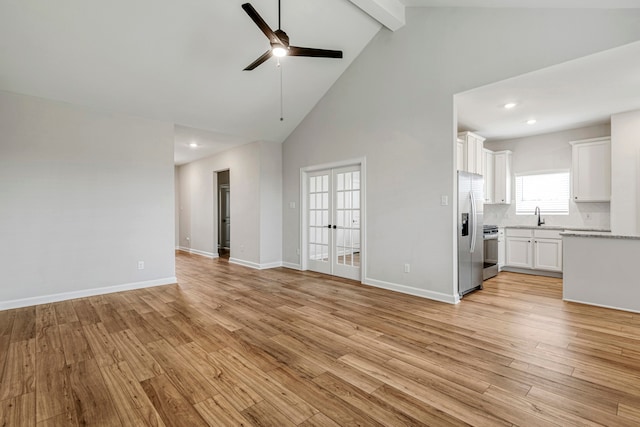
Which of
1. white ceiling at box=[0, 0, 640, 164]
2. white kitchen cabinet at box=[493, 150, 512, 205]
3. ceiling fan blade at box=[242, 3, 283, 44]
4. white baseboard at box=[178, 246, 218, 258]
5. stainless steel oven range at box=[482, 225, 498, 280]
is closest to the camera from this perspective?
ceiling fan blade at box=[242, 3, 283, 44]

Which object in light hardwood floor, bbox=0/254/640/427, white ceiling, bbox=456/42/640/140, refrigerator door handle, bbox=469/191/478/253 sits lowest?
light hardwood floor, bbox=0/254/640/427

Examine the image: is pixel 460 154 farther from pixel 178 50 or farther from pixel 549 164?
pixel 178 50

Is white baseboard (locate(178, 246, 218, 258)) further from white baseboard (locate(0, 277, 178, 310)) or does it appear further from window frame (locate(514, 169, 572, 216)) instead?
window frame (locate(514, 169, 572, 216))

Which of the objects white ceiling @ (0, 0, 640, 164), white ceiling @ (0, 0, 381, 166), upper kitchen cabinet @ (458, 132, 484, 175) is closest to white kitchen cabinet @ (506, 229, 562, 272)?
upper kitchen cabinet @ (458, 132, 484, 175)

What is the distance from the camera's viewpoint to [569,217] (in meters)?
5.57

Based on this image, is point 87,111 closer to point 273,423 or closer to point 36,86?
point 36,86

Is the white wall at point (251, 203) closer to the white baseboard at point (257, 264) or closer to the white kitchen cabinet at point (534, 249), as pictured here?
the white baseboard at point (257, 264)

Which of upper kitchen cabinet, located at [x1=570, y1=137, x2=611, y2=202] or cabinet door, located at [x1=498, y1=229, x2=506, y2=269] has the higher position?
upper kitchen cabinet, located at [x1=570, y1=137, x2=611, y2=202]

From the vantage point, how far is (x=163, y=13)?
3398mm

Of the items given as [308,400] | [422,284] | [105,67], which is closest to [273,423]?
[308,400]

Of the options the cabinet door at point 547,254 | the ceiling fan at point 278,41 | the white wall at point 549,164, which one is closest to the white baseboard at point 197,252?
the ceiling fan at point 278,41

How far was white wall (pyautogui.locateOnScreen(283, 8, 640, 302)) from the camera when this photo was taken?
3.08 meters

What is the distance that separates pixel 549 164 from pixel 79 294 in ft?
27.5

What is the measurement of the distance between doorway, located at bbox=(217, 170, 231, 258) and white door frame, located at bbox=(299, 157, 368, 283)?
3562 mm
